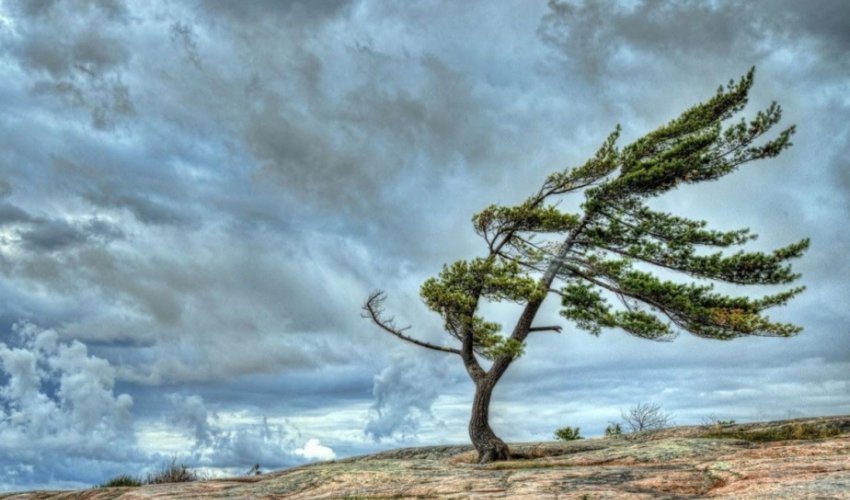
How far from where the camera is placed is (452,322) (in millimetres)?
25188

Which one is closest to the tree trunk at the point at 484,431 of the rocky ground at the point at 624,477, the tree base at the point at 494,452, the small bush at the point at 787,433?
the tree base at the point at 494,452

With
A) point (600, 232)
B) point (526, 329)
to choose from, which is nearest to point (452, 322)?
point (526, 329)

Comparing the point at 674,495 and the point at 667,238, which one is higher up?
the point at 667,238

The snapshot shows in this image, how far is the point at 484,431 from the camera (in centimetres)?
2350

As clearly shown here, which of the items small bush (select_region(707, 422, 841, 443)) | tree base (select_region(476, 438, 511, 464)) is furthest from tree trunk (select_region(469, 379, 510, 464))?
small bush (select_region(707, 422, 841, 443))

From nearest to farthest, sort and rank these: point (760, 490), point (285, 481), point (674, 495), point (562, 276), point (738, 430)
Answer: point (760, 490) → point (674, 495) → point (285, 481) → point (738, 430) → point (562, 276)

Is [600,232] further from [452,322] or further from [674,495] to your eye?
[674,495]

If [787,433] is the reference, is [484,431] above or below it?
above

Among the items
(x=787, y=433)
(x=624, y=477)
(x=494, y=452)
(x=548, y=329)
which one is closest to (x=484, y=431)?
(x=494, y=452)

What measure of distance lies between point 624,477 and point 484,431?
10.4 metres

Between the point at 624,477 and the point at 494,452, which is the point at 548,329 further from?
the point at 624,477

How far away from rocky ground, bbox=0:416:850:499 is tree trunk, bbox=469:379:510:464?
3.18 metres

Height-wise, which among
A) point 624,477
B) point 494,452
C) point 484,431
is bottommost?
point 624,477

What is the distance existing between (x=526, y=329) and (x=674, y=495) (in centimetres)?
1304
